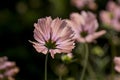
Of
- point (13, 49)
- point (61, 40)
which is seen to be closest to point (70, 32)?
point (61, 40)

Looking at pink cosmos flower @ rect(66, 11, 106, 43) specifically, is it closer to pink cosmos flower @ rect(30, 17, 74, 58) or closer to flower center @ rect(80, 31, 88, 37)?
flower center @ rect(80, 31, 88, 37)

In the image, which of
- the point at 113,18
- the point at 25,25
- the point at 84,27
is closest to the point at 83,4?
the point at 113,18

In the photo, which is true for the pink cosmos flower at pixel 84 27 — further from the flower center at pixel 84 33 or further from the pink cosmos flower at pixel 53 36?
the pink cosmos flower at pixel 53 36

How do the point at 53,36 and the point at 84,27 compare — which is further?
the point at 84,27

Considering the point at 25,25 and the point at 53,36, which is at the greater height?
the point at 25,25

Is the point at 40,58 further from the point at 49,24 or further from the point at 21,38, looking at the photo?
the point at 49,24

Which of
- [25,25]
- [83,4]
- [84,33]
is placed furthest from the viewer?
[25,25]

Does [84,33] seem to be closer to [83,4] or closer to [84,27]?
[84,27]
